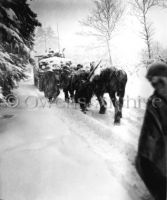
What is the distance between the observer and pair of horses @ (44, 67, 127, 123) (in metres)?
1.16

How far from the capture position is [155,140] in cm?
69

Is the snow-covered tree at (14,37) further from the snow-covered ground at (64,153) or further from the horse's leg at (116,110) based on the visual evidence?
the horse's leg at (116,110)

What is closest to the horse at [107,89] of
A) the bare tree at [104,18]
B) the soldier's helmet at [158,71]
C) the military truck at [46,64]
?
the bare tree at [104,18]

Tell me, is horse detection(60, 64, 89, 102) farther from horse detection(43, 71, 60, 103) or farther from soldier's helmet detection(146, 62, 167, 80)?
soldier's helmet detection(146, 62, 167, 80)

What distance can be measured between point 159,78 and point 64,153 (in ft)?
1.77

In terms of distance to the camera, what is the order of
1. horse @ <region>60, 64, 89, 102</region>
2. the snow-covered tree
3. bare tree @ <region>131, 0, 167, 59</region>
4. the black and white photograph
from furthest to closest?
horse @ <region>60, 64, 89, 102</region> < the snow-covered tree < bare tree @ <region>131, 0, 167, 59</region> < the black and white photograph

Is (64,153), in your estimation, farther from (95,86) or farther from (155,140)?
(95,86)

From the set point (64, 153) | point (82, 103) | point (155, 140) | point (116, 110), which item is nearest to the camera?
point (155, 140)

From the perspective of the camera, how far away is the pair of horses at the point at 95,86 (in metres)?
1.16

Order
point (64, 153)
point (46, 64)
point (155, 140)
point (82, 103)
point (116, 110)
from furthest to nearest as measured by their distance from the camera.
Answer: point (82, 103), point (46, 64), point (116, 110), point (64, 153), point (155, 140)

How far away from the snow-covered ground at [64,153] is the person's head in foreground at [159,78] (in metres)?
0.21

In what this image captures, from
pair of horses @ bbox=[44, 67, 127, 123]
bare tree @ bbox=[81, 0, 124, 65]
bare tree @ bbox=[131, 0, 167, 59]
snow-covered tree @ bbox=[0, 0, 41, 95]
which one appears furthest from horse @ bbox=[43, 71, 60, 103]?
bare tree @ bbox=[131, 0, 167, 59]

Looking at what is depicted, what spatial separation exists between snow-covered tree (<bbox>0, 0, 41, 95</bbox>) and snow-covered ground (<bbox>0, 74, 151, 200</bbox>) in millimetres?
99

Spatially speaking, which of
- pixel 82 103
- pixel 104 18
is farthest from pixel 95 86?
pixel 104 18
